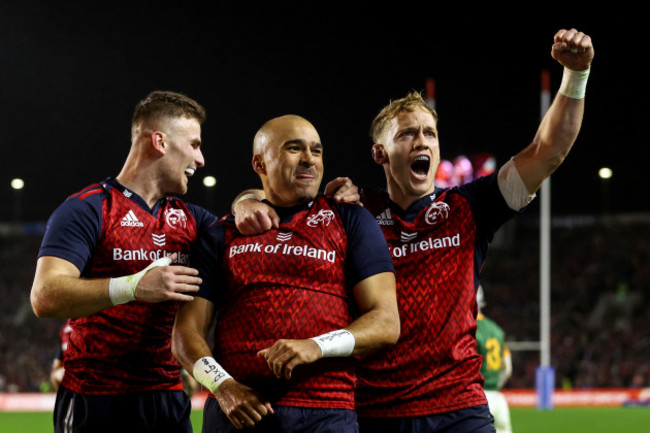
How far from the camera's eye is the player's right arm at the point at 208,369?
129 inches

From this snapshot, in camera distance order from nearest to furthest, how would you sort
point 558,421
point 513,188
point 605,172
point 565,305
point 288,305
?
point 288,305
point 513,188
point 558,421
point 565,305
point 605,172

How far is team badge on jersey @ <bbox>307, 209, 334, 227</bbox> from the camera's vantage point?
373cm

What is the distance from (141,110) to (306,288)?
169cm

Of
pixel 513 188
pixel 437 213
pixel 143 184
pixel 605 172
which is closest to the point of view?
pixel 513 188

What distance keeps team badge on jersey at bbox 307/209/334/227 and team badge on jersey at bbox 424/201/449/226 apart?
0.62m

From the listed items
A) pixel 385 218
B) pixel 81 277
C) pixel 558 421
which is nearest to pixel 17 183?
pixel 558 421

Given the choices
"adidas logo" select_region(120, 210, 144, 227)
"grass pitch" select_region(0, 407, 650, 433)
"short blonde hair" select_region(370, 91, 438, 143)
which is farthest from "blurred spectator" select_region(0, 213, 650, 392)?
"adidas logo" select_region(120, 210, 144, 227)

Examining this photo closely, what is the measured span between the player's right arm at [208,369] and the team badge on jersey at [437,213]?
3.90 ft

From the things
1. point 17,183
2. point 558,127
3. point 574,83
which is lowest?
point 558,127

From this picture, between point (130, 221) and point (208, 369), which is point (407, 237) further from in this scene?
point (130, 221)

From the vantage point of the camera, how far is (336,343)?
3264 millimetres

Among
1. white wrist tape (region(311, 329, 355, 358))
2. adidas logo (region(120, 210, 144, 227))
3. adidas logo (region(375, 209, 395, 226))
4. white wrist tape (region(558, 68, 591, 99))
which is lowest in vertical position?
white wrist tape (region(311, 329, 355, 358))

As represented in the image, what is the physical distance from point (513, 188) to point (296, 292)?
125cm

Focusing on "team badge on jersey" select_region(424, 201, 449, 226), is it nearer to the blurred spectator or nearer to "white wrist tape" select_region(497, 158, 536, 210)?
"white wrist tape" select_region(497, 158, 536, 210)
